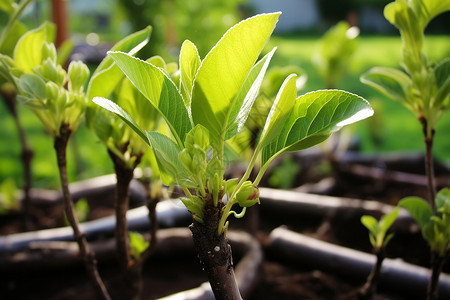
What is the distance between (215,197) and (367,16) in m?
13.0

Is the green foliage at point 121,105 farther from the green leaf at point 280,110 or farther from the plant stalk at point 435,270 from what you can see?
the plant stalk at point 435,270

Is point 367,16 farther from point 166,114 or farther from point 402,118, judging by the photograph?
Answer: point 166,114

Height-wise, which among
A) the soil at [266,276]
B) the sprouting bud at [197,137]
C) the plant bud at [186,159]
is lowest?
the soil at [266,276]

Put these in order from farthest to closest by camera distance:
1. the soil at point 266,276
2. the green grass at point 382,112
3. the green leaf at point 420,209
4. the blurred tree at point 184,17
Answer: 1. the blurred tree at point 184,17
2. the green grass at point 382,112
3. the soil at point 266,276
4. the green leaf at point 420,209

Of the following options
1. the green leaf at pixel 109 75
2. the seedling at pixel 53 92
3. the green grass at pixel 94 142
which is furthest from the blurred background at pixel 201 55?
the green leaf at pixel 109 75

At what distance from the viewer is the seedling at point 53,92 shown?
0.56 meters

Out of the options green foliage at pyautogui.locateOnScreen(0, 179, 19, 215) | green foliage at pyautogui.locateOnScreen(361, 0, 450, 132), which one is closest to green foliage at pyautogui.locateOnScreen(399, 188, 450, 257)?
green foliage at pyautogui.locateOnScreen(361, 0, 450, 132)

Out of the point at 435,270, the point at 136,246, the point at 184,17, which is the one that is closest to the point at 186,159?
the point at 136,246

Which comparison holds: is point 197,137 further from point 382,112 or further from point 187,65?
point 382,112

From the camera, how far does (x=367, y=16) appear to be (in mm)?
12195

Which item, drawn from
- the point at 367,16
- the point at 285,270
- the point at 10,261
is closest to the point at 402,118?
the point at 285,270

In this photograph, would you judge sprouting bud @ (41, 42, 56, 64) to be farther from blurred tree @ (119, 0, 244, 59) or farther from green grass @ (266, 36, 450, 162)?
blurred tree @ (119, 0, 244, 59)

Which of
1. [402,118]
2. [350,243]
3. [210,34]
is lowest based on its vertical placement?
[402,118]

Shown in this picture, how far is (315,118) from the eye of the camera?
0.47 meters
